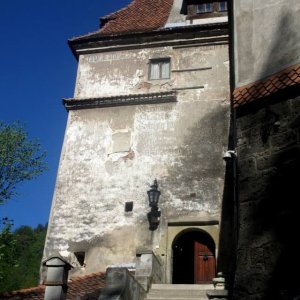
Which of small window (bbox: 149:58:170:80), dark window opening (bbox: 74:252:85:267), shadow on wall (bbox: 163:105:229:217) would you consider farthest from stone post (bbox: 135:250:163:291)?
small window (bbox: 149:58:170:80)

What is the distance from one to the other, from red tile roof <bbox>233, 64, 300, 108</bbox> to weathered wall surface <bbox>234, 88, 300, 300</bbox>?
12 cm

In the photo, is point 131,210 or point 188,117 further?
point 188,117

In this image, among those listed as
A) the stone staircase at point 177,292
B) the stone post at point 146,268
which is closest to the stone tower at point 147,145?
the stone post at point 146,268

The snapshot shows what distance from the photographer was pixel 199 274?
1282cm

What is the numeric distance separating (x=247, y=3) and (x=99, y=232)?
28.0ft

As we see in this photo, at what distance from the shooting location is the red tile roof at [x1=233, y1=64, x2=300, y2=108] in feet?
18.4

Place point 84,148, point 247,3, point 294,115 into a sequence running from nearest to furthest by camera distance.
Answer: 1. point 294,115
2. point 247,3
3. point 84,148

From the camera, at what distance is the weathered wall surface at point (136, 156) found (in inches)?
521

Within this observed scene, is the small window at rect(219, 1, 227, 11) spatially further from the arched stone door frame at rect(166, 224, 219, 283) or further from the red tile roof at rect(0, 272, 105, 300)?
the red tile roof at rect(0, 272, 105, 300)

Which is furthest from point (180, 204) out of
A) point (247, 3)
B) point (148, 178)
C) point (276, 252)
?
point (276, 252)

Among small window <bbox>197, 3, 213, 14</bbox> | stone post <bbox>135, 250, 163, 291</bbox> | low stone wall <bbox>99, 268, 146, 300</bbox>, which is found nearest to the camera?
low stone wall <bbox>99, 268, 146, 300</bbox>

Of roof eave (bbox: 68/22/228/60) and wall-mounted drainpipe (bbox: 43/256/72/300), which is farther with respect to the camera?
roof eave (bbox: 68/22/228/60)

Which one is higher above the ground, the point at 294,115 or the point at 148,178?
the point at 148,178

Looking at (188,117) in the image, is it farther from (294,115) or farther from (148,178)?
(294,115)
